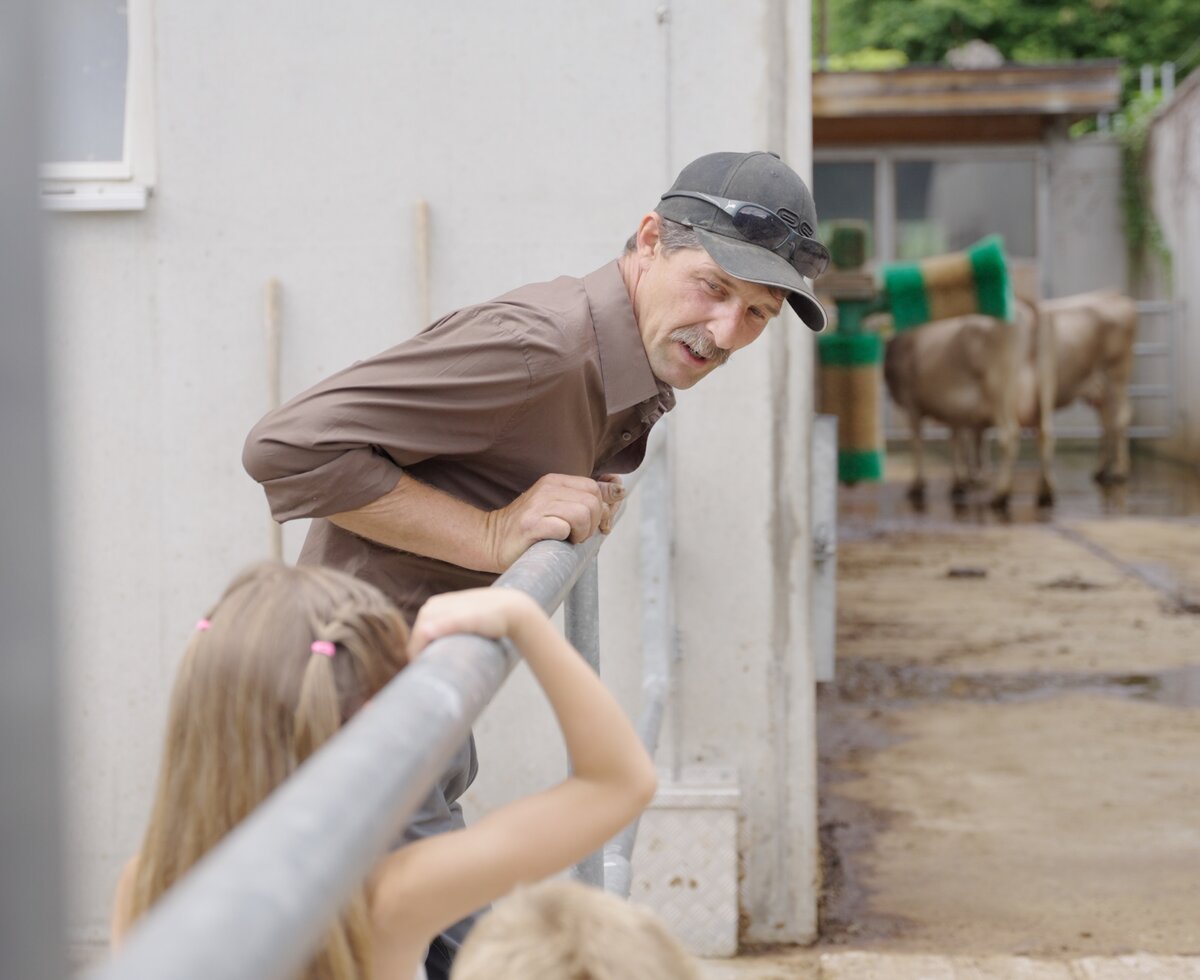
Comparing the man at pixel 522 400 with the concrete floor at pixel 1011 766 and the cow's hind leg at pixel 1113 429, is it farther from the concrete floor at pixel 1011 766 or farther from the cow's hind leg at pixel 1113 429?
the cow's hind leg at pixel 1113 429

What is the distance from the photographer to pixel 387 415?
6.38 ft

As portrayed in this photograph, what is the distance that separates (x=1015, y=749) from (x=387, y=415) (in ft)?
12.6

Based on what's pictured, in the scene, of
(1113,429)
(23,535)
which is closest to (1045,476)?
(1113,429)

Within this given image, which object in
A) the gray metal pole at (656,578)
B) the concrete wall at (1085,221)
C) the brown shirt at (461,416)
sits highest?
the concrete wall at (1085,221)

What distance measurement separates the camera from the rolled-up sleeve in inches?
75.2

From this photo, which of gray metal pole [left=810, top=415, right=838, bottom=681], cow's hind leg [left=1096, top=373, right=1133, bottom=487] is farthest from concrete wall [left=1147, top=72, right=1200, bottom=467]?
gray metal pole [left=810, top=415, right=838, bottom=681]

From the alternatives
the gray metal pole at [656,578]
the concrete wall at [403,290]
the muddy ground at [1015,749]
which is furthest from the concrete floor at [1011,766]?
the gray metal pole at [656,578]

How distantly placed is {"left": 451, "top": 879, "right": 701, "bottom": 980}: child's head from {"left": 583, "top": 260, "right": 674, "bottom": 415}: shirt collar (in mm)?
1114

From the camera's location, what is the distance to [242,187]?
3695 millimetres

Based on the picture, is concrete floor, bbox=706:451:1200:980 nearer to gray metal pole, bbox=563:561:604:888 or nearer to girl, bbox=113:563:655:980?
gray metal pole, bbox=563:561:604:888

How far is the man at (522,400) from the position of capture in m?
1.92

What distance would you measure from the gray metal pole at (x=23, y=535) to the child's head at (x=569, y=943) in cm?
54

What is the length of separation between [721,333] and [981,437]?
11.4 m

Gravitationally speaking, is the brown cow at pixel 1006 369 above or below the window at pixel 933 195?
below
